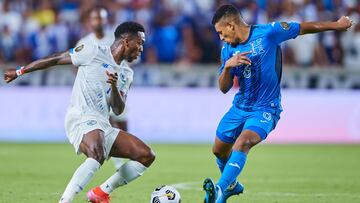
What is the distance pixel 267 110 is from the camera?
30.9ft

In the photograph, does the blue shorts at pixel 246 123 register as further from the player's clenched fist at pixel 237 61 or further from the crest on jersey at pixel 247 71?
the player's clenched fist at pixel 237 61

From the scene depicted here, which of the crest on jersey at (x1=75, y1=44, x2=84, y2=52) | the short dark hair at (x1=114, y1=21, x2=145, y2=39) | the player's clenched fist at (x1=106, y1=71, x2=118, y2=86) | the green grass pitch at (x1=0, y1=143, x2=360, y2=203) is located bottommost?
the green grass pitch at (x1=0, y1=143, x2=360, y2=203)

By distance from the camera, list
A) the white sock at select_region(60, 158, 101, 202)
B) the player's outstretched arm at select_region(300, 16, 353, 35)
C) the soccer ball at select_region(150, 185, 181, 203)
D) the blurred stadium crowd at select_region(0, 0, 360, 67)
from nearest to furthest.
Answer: the white sock at select_region(60, 158, 101, 202), the soccer ball at select_region(150, 185, 181, 203), the player's outstretched arm at select_region(300, 16, 353, 35), the blurred stadium crowd at select_region(0, 0, 360, 67)

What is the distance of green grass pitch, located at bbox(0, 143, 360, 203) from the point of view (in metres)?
10.8

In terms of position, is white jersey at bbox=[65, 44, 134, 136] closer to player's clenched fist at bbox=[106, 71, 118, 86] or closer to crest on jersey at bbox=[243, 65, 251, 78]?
player's clenched fist at bbox=[106, 71, 118, 86]

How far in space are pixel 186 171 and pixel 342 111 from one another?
6.81 metres

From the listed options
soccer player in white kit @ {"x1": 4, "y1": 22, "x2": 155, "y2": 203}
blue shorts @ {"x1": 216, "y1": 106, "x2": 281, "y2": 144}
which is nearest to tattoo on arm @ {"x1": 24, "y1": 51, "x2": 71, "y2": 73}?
soccer player in white kit @ {"x1": 4, "y1": 22, "x2": 155, "y2": 203}

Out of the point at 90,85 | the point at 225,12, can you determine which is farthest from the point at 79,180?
the point at 225,12

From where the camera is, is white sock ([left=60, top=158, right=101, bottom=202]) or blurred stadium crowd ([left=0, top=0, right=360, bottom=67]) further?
blurred stadium crowd ([left=0, top=0, right=360, bottom=67])

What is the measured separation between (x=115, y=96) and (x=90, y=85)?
0.31 meters

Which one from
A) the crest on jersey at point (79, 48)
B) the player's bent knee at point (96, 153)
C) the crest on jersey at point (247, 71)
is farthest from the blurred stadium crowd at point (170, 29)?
the player's bent knee at point (96, 153)

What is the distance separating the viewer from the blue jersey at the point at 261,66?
942 centimetres

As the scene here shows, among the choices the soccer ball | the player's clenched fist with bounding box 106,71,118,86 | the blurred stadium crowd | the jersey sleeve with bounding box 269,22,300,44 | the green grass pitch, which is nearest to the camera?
the player's clenched fist with bounding box 106,71,118,86

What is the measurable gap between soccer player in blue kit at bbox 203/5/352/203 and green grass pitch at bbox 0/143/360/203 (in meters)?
1.28
